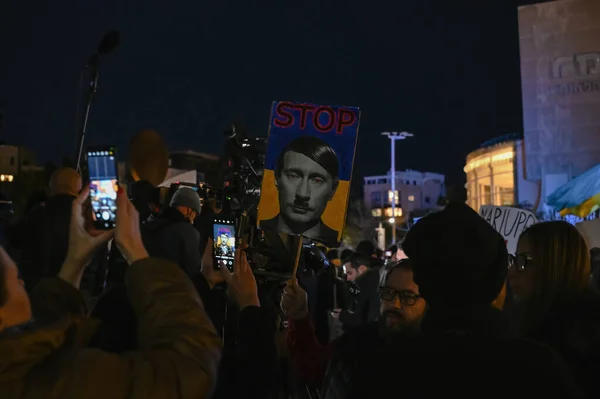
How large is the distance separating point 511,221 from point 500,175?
38521mm

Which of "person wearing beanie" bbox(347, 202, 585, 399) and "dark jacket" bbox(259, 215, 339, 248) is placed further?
"dark jacket" bbox(259, 215, 339, 248)

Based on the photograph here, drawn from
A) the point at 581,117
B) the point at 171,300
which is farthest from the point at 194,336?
the point at 581,117

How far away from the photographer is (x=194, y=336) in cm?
170

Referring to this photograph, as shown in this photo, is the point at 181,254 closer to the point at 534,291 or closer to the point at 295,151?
the point at 295,151

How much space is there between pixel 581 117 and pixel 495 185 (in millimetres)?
17052

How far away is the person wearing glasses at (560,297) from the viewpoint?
2.72 m

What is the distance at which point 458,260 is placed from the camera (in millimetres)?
2045

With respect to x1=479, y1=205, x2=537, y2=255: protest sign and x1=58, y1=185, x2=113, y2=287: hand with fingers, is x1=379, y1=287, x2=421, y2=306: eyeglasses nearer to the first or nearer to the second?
x1=58, y1=185, x2=113, y2=287: hand with fingers

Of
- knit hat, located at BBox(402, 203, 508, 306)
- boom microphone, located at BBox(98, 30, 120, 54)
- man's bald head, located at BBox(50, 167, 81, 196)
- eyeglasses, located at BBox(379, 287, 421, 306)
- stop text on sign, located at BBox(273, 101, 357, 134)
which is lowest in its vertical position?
eyeglasses, located at BBox(379, 287, 421, 306)

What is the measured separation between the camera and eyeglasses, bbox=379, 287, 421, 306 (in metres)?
3.27

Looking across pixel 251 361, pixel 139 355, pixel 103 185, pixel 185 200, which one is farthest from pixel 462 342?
pixel 185 200

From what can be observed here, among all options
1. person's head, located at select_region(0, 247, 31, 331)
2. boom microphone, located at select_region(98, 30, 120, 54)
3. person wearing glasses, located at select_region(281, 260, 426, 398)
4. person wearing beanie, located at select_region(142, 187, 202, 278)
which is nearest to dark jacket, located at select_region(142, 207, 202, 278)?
person wearing beanie, located at select_region(142, 187, 202, 278)

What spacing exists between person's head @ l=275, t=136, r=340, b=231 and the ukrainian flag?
36.4 feet

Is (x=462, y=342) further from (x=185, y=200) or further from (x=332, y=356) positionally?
(x=185, y=200)
